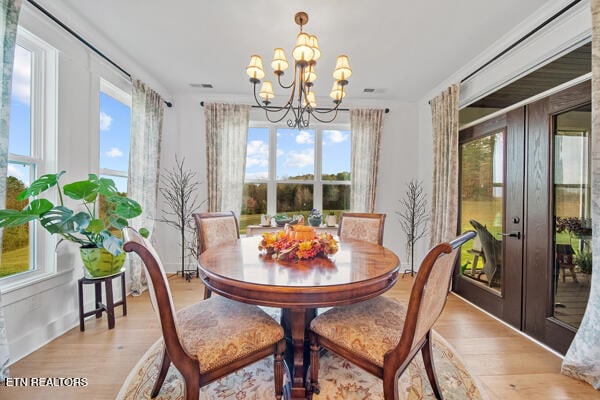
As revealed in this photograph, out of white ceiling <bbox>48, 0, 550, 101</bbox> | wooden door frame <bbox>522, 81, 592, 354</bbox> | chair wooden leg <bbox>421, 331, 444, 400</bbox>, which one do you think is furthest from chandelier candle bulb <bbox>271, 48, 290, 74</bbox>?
wooden door frame <bbox>522, 81, 592, 354</bbox>

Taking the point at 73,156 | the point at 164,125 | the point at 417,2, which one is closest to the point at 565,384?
the point at 417,2

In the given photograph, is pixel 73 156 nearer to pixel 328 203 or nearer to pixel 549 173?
pixel 328 203

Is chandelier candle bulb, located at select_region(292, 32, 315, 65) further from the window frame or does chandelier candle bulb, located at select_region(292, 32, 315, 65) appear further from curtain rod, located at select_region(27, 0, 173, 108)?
the window frame

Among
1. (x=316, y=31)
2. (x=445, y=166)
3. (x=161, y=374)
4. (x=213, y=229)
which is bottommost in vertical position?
(x=161, y=374)

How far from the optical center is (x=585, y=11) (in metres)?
1.73

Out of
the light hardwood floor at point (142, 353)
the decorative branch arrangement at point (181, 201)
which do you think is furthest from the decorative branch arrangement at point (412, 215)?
the decorative branch arrangement at point (181, 201)

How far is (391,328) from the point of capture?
1.28m

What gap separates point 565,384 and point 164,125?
187 inches

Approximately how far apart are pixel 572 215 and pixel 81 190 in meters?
3.76

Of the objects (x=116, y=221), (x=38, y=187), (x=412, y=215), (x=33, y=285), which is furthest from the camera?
(x=412, y=215)

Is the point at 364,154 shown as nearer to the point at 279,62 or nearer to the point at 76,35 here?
the point at 279,62

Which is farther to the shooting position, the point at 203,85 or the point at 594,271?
the point at 203,85

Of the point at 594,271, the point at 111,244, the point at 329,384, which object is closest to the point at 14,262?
the point at 111,244

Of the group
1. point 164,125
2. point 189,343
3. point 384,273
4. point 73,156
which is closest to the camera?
point 189,343
